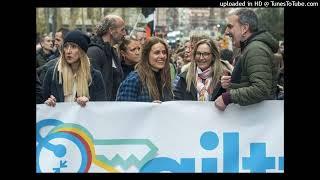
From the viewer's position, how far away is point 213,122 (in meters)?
5.60

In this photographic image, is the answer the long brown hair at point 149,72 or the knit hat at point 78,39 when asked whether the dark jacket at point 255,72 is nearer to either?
the long brown hair at point 149,72

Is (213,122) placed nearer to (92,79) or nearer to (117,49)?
(92,79)

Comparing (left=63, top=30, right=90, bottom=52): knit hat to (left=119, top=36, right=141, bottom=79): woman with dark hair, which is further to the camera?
(left=119, top=36, right=141, bottom=79): woman with dark hair

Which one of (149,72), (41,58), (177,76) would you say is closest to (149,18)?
(41,58)

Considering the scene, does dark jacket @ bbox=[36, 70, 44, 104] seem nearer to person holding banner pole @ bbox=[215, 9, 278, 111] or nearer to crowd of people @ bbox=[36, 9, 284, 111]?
crowd of people @ bbox=[36, 9, 284, 111]

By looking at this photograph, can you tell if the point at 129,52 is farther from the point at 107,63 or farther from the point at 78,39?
the point at 78,39

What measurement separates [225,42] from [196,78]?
87.0 inches

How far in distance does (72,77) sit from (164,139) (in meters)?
1.10

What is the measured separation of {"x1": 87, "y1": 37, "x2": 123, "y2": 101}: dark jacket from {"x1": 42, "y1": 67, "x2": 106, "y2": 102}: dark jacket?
0.16 metres

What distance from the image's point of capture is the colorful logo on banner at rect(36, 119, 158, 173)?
5.59m

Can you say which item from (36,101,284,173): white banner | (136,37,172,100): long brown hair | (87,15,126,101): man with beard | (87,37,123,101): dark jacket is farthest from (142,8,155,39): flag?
(36,101,284,173): white banner

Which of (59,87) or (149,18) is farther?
(149,18)

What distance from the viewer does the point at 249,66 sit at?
5.31 metres

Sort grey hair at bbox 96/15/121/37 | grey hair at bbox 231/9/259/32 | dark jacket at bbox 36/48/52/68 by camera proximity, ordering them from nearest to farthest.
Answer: grey hair at bbox 231/9/259/32, grey hair at bbox 96/15/121/37, dark jacket at bbox 36/48/52/68
